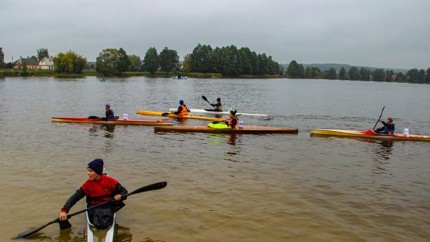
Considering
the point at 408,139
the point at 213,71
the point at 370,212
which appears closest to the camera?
the point at 370,212

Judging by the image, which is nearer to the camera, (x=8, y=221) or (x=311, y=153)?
(x=8, y=221)

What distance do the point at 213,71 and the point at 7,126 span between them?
152322mm

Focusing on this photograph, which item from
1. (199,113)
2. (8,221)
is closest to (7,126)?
(199,113)

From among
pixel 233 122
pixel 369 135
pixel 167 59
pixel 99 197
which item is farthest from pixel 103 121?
pixel 167 59

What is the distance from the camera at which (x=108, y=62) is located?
136 meters

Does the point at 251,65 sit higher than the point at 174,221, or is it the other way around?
the point at 251,65

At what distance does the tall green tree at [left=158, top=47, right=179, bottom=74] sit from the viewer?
556ft

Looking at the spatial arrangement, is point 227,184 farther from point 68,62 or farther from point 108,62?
point 108,62

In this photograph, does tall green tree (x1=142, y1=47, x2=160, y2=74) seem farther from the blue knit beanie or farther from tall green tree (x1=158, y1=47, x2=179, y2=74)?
the blue knit beanie

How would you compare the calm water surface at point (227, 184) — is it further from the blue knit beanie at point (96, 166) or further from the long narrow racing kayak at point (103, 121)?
the blue knit beanie at point (96, 166)

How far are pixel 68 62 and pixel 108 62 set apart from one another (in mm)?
16438

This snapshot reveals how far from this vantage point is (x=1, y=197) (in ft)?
36.3

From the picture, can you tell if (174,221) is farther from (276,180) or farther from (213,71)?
(213,71)

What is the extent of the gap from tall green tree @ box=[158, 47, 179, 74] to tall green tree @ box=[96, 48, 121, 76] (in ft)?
104
